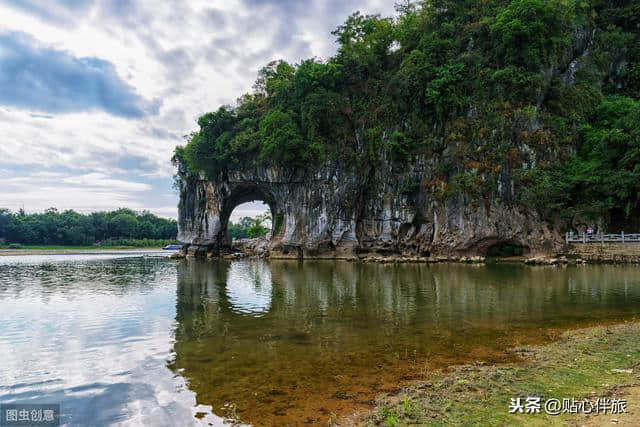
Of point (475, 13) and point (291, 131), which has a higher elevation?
point (475, 13)

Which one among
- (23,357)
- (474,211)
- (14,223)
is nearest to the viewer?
(23,357)

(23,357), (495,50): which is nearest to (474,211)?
(495,50)

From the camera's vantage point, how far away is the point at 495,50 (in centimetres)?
3130

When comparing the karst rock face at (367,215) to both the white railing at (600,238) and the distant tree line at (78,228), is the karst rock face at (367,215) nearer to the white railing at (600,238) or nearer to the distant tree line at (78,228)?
the white railing at (600,238)

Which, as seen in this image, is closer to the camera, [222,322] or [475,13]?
[222,322]

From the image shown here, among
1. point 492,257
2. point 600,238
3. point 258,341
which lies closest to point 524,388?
point 258,341

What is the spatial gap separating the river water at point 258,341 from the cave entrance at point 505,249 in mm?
15299

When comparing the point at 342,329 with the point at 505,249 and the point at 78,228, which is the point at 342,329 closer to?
the point at 505,249

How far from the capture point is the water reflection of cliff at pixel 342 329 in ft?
18.7

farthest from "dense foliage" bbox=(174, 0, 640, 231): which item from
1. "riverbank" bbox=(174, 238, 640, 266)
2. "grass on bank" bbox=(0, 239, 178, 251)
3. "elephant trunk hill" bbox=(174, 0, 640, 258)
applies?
"grass on bank" bbox=(0, 239, 178, 251)

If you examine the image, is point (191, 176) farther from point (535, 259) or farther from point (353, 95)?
point (535, 259)

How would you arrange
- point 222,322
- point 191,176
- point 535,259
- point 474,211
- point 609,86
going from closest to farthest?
point 222,322 → point 535,259 → point 474,211 → point 609,86 → point 191,176

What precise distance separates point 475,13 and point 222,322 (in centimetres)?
3490

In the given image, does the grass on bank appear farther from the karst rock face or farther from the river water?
the river water
